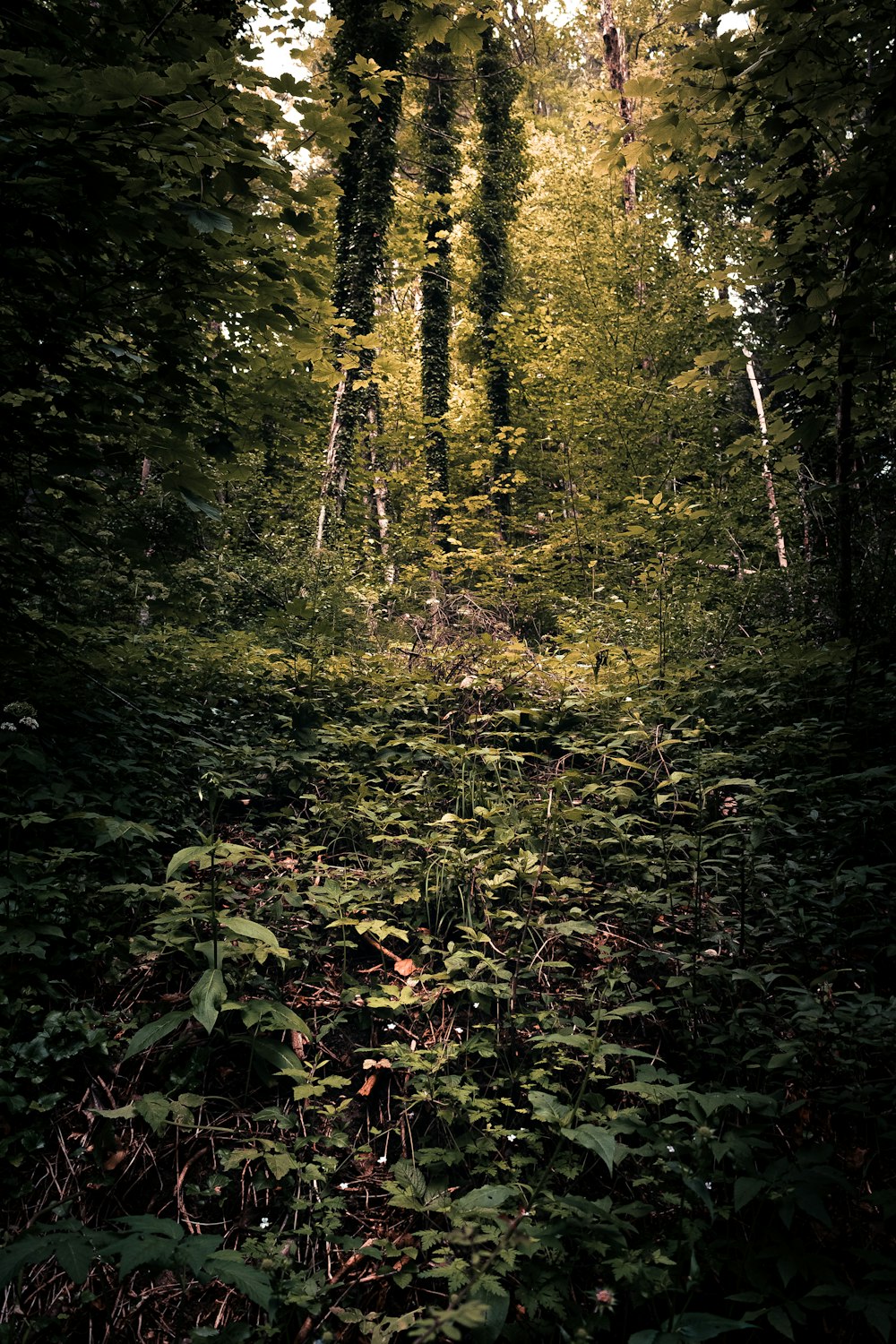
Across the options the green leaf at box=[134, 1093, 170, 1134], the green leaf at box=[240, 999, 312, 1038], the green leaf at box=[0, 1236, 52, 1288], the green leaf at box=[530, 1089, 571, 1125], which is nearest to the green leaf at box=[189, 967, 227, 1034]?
the green leaf at box=[240, 999, 312, 1038]

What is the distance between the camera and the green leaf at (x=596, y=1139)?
1.89m

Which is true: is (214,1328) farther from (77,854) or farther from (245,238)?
(245,238)

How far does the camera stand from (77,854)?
2.87 meters

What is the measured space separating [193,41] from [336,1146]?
4.53 m

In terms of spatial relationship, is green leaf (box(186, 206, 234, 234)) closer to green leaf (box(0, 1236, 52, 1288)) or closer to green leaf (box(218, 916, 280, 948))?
green leaf (box(218, 916, 280, 948))

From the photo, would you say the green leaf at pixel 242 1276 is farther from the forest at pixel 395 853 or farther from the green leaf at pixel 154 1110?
the green leaf at pixel 154 1110

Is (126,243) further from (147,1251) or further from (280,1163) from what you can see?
(280,1163)

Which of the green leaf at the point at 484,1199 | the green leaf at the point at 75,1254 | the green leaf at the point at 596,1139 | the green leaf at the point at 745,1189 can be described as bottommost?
the green leaf at the point at 484,1199

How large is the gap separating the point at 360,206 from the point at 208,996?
12.8m

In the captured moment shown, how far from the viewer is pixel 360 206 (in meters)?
11.4

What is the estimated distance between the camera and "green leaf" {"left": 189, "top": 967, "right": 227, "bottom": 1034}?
2.31 metres

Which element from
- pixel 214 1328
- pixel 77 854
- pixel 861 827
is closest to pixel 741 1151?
pixel 214 1328

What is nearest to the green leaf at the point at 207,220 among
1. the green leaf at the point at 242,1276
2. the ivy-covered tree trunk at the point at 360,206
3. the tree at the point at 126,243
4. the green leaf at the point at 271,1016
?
the tree at the point at 126,243

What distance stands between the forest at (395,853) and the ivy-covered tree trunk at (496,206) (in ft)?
35.8
